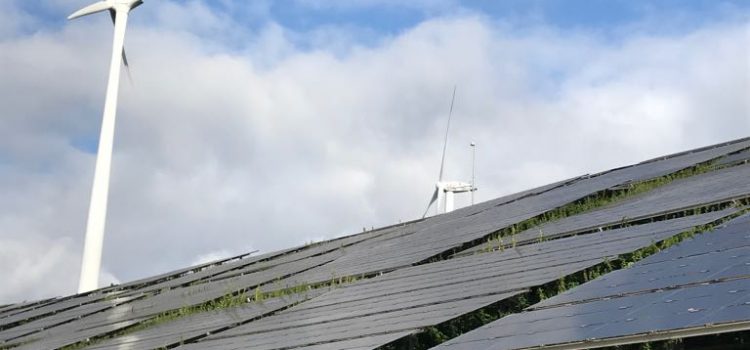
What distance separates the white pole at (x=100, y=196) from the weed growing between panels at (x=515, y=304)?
90.3 ft

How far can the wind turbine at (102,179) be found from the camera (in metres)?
36.5

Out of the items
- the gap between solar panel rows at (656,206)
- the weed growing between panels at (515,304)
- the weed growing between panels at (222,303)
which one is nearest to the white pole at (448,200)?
the gap between solar panel rows at (656,206)

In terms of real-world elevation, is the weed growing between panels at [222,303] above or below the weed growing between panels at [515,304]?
above

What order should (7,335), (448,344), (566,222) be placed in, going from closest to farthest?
(448,344) < (566,222) < (7,335)

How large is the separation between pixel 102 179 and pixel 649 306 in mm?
32358

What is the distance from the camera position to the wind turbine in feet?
120

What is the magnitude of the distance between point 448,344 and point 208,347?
482 centimetres

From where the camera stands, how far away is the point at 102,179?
37.5m

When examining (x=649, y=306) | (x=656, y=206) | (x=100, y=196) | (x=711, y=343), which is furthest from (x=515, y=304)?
(x=100, y=196)

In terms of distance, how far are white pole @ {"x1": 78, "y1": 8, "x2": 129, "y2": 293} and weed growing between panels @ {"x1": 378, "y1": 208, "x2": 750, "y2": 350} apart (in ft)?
90.3

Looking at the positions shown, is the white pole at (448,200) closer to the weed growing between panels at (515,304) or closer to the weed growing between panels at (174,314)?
the weed growing between panels at (174,314)

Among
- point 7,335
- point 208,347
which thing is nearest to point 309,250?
point 7,335

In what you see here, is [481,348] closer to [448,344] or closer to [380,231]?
[448,344]

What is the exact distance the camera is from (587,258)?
12133 millimetres
